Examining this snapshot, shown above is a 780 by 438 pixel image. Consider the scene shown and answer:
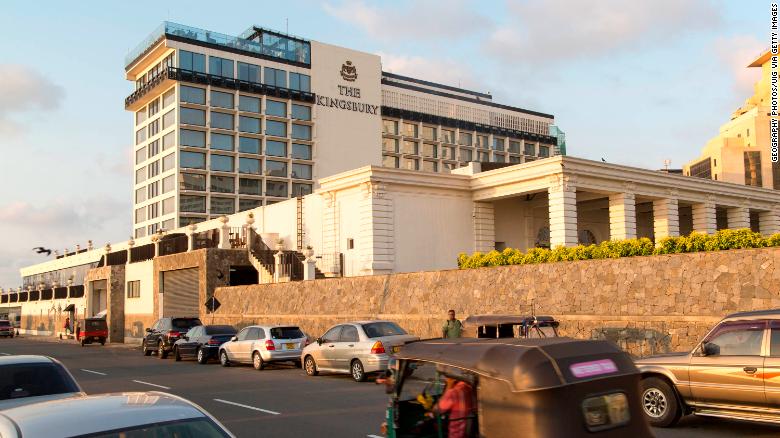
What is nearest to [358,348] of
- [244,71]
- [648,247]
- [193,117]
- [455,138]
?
[648,247]

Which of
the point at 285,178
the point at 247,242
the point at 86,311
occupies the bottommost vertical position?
the point at 86,311

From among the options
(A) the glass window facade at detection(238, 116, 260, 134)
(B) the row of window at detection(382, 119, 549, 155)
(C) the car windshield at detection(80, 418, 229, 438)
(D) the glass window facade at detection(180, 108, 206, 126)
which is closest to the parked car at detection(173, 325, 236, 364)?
(C) the car windshield at detection(80, 418, 229, 438)

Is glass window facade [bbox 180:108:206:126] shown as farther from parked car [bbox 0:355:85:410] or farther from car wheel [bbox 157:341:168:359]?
parked car [bbox 0:355:85:410]

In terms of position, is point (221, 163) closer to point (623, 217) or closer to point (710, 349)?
point (623, 217)

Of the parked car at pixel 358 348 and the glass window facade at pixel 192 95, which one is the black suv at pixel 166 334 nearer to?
the parked car at pixel 358 348

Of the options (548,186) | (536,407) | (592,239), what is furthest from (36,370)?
(592,239)

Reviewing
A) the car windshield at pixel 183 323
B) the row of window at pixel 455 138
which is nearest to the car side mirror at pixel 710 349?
the car windshield at pixel 183 323

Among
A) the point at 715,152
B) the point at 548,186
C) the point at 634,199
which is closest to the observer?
the point at 548,186

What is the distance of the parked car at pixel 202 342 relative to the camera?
26.5m

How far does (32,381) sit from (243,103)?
78332mm

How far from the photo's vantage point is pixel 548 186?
120 ft

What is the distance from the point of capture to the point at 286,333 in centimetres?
2311

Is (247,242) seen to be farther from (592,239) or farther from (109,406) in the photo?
(109,406)

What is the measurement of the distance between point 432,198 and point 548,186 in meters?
6.39
